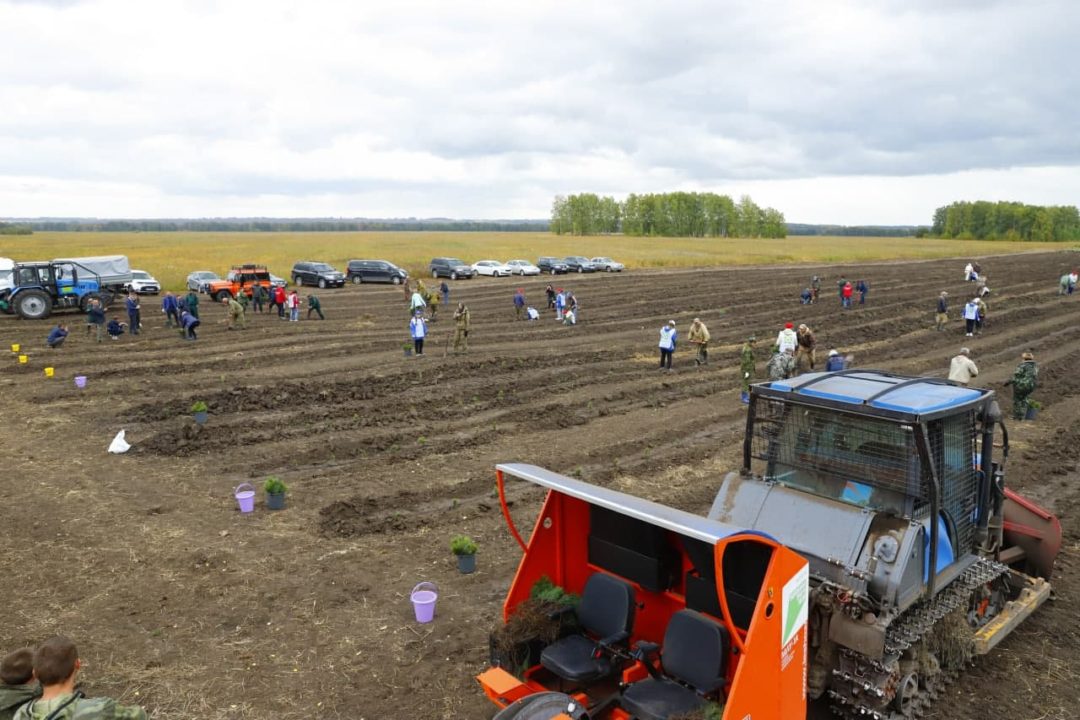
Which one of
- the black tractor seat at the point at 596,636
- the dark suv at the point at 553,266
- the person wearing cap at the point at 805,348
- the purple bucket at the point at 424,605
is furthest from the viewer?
the dark suv at the point at 553,266

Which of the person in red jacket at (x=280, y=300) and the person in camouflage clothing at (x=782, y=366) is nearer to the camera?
the person in camouflage clothing at (x=782, y=366)

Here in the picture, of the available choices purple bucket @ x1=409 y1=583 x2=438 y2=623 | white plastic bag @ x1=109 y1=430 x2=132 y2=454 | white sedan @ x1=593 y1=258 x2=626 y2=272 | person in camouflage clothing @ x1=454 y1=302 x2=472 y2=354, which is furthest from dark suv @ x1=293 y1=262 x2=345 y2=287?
purple bucket @ x1=409 y1=583 x2=438 y2=623

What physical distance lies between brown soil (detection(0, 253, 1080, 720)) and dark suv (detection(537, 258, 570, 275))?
26.0 meters

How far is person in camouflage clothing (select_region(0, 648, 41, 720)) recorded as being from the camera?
378 cm

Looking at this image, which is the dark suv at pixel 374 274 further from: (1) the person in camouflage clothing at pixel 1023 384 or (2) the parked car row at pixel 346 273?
(1) the person in camouflage clothing at pixel 1023 384

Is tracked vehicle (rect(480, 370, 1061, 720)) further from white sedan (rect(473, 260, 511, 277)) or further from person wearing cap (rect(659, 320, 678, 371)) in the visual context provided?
white sedan (rect(473, 260, 511, 277))

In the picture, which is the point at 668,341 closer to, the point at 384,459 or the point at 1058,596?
the point at 384,459

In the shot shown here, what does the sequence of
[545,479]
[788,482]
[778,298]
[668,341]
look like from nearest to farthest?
[545,479] → [788,482] → [668,341] → [778,298]

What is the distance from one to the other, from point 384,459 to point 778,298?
27.5 meters

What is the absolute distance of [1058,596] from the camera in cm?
744

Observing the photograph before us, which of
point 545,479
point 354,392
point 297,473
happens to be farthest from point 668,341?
point 545,479

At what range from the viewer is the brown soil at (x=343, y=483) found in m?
6.30

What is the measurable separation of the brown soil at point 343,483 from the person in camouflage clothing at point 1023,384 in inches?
15.9

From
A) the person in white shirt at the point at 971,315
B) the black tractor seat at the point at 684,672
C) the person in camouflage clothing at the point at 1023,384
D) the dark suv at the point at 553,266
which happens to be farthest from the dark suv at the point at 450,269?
the black tractor seat at the point at 684,672
